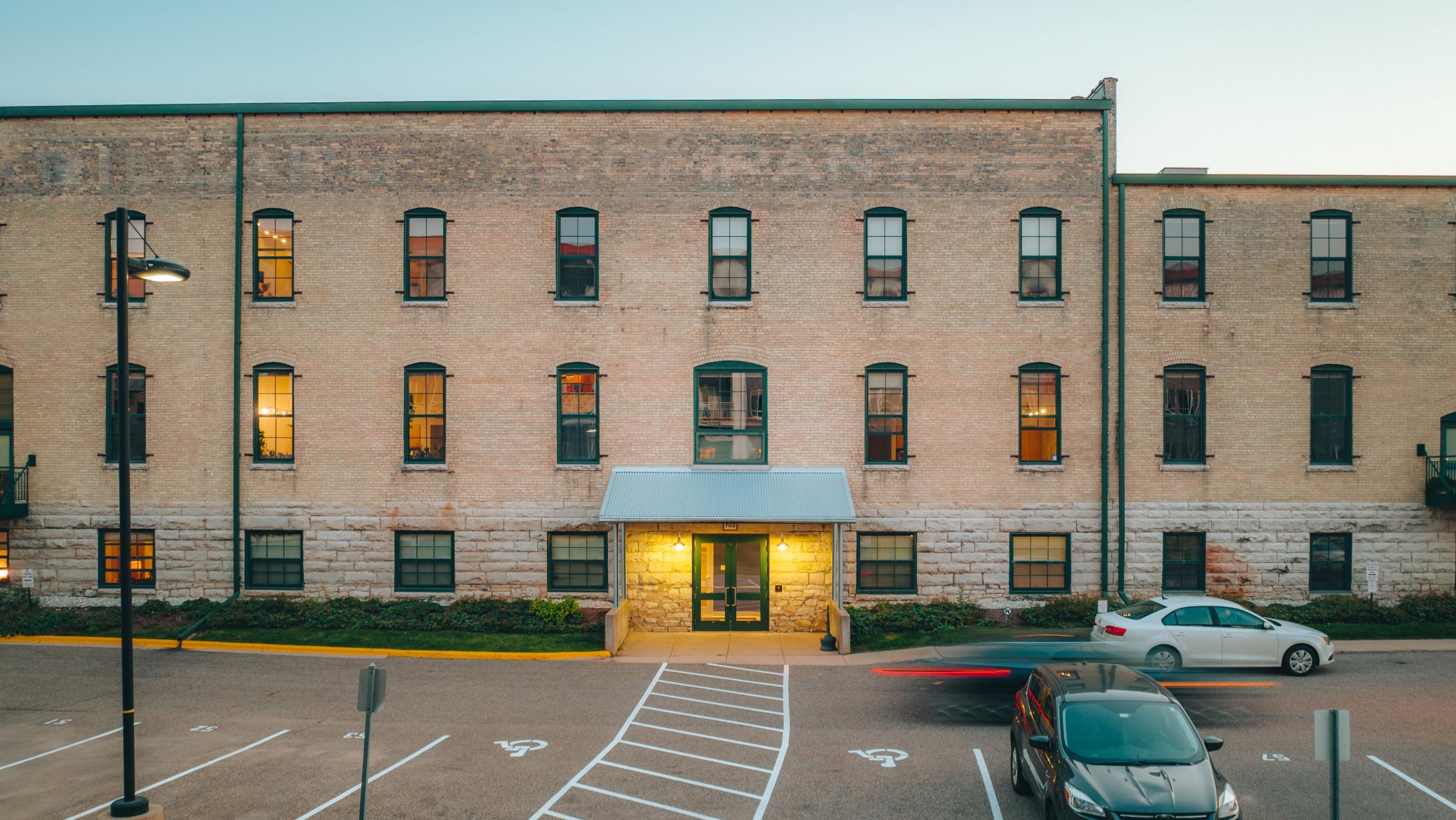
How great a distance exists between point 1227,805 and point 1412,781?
192 inches

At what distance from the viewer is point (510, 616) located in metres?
19.0

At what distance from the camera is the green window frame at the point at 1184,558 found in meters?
19.6

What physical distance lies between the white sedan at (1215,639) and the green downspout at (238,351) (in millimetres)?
19162

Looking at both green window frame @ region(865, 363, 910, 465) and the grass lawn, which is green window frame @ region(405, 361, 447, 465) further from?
green window frame @ region(865, 363, 910, 465)

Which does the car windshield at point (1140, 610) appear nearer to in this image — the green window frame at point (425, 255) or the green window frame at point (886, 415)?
the green window frame at point (886, 415)

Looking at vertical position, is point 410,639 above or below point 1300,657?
below

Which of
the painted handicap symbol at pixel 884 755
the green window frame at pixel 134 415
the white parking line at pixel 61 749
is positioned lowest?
the white parking line at pixel 61 749

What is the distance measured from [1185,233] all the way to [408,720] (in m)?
19.6

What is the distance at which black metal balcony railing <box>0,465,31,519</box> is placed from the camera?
19.6 m

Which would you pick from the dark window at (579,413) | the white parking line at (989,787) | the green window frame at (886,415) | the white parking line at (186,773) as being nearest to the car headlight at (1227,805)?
the white parking line at (989,787)

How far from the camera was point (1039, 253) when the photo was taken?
19.6 m

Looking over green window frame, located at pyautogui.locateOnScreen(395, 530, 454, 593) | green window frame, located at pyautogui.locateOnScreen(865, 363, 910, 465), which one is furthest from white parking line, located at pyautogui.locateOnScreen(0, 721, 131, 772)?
green window frame, located at pyautogui.locateOnScreen(865, 363, 910, 465)

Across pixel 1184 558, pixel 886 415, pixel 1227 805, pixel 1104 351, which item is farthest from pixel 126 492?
pixel 1184 558

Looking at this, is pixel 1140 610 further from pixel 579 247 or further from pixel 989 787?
pixel 579 247
